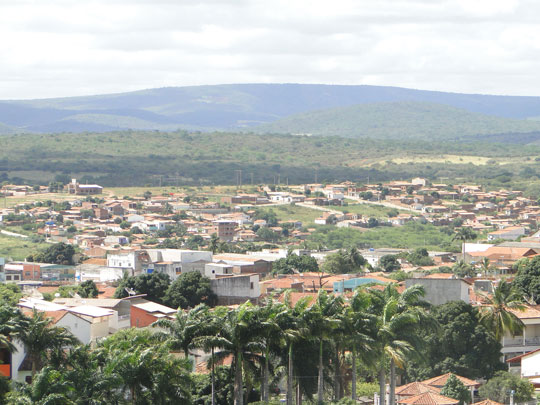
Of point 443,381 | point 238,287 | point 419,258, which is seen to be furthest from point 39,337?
point 419,258

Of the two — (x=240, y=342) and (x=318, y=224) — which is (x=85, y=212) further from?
(x=240, y=342)

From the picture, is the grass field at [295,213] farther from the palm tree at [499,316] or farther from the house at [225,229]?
the palm tree at [499,316]

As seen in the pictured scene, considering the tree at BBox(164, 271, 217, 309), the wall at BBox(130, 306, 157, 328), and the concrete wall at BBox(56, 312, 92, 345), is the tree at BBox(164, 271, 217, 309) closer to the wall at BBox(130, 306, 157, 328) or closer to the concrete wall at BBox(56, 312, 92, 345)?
the wall at BBox(130, 306, 157, 328)

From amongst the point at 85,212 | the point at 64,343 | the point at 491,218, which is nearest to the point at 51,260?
the point at 85,212

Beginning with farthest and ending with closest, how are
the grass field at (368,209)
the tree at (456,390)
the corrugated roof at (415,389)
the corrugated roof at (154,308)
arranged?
1. the grass field at (368,209)
2. the corrugated roof at (154,308)
3. the corrugated roof at (415,389)
4. the tree at (456,390)

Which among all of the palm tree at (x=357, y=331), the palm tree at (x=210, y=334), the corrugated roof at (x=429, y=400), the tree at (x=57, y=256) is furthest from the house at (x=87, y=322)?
the tree at (x=57, y=256)
